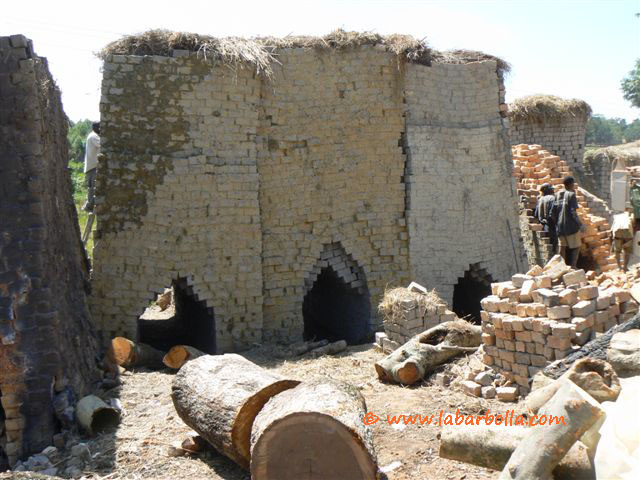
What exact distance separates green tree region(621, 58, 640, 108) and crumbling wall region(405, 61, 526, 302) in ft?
148

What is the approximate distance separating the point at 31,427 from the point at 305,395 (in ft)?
11.1

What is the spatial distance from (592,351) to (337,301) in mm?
7204

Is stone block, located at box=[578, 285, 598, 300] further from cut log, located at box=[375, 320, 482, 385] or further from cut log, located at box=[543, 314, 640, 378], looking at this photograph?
cut log, located at box=[375, 320, 482, 385]

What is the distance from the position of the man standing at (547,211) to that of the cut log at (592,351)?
7.00 m

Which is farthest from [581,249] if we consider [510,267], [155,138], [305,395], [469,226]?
[305,395]

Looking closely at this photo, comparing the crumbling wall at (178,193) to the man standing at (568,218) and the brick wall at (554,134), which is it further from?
the brick wall at (554,134)

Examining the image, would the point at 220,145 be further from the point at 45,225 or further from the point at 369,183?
the point at 45,225

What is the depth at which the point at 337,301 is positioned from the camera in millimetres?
13586

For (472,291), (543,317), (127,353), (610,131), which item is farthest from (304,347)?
(610,131)

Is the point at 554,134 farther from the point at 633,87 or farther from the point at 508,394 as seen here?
the point at 633,87

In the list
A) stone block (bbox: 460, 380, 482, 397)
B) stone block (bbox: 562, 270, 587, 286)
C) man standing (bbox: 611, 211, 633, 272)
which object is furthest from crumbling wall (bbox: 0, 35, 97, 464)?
man standing (bbox: 611, 211, 633, 272)

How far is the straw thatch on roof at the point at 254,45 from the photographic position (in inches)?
438

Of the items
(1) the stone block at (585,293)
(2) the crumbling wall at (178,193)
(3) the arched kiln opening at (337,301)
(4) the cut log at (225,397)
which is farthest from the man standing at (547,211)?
(4) the cut log at (225,397)

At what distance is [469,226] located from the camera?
42.4ft
